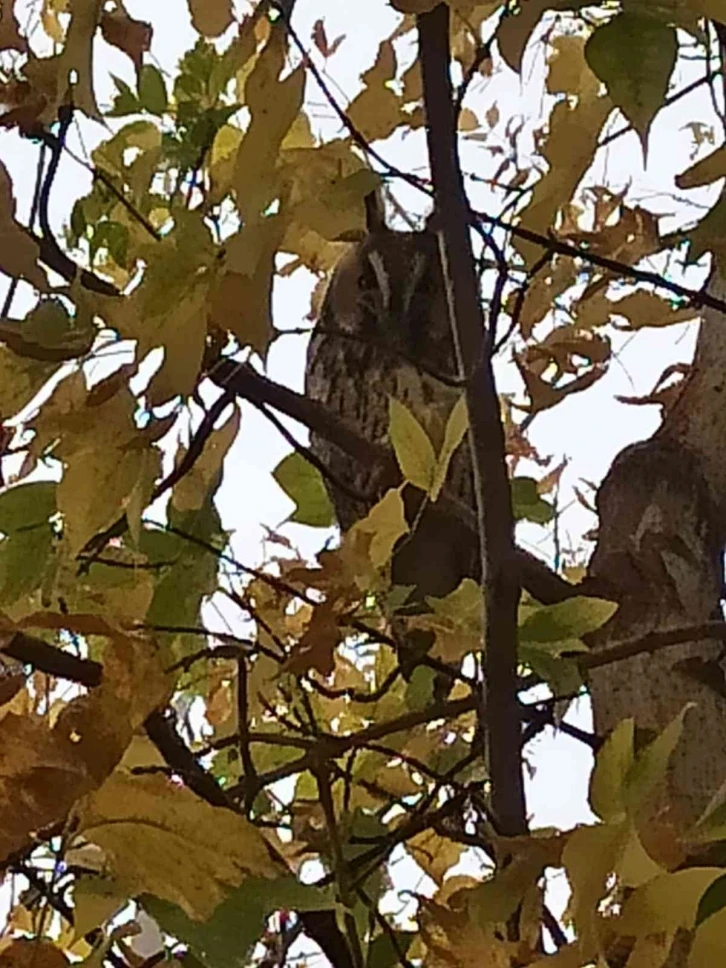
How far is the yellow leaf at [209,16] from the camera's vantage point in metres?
0.51

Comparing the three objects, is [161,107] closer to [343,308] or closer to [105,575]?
[105,575]

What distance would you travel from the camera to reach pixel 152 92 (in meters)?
0.63

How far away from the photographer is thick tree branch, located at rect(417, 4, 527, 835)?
0.45 m

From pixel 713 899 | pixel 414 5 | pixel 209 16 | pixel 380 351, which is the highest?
pixel 380 351

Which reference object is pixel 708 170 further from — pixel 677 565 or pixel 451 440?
pixel 677 565

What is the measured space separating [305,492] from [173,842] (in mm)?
349

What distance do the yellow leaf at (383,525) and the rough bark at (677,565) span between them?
0.51 ft

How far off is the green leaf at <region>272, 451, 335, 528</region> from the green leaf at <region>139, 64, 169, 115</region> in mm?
160

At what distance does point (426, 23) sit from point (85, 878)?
278mm

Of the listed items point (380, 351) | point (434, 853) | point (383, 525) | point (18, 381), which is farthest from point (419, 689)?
point (380, 351)

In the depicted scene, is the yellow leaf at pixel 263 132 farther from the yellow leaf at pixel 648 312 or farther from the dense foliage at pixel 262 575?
the yellow leaf at pixel 648 312

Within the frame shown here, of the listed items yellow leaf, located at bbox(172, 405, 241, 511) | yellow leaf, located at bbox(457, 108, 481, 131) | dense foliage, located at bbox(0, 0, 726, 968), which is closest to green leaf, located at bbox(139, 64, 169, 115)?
dense foliage, located at bbox(0, 0, 726, 968)

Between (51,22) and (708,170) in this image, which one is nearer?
(708,170)

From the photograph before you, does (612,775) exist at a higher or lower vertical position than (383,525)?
lower
